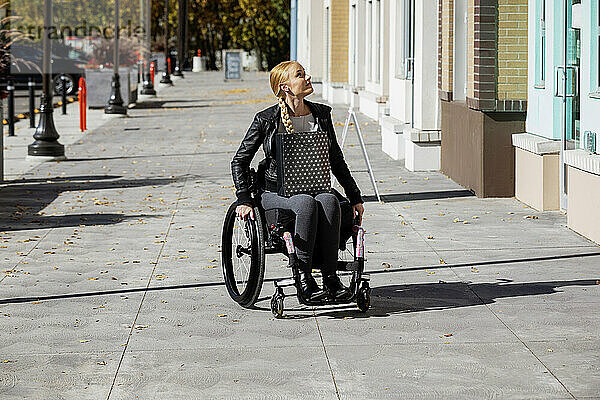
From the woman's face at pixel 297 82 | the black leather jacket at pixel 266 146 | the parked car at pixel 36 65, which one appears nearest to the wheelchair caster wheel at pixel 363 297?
the black leather jacket at pixel 266 146

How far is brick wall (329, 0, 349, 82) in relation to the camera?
34438 mm

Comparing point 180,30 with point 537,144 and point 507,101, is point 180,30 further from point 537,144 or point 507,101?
point 537,144

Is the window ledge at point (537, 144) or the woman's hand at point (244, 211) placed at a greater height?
the window ledge at point (537, 144)

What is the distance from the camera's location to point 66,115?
100ft

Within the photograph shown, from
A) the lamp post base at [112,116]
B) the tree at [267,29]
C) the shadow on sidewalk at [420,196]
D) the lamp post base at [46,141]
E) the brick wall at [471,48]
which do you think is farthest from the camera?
the tree at [267,29]

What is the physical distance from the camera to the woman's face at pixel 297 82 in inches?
302

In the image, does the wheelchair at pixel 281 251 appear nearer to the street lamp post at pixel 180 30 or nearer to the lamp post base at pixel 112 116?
the lamp post base at pixel 112 116

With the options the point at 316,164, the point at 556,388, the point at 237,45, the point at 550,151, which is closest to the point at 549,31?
the point at 550,151

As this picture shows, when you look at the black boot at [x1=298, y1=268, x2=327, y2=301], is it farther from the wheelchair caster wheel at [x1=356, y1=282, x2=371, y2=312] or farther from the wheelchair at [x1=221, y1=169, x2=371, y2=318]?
the wheelchair caster wheel at [x1=356, y1=282, x2=371, y2=312]

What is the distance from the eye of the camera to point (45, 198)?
14.0m

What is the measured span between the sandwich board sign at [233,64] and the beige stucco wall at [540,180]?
38975 mm

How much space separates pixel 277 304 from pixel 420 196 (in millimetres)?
6534

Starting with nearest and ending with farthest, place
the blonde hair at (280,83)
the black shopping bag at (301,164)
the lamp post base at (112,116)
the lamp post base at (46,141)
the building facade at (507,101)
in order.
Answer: the black shopping bag at (301,164)
the blonde hair at (280,83)
the building facade at (507,101)
the lamp post base at (46,141)
the lamp post base at (112,116)

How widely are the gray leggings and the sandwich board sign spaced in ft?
144
